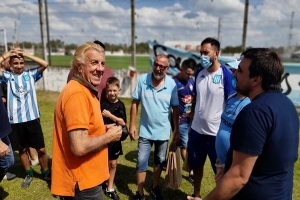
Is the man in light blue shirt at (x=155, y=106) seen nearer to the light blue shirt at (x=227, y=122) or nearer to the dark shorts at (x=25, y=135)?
the light blue shirt at (x=227, y=122)

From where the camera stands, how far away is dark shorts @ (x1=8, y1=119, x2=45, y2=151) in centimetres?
372

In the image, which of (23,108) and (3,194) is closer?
(3,194)

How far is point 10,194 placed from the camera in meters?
3.58

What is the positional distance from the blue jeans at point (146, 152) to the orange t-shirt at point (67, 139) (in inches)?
54.3

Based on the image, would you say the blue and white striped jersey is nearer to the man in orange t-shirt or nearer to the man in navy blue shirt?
the man in orange t-shirt

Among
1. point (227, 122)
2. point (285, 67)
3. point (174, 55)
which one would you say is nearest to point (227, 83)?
point (227, 122)

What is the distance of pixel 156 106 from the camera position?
3246 millimetres

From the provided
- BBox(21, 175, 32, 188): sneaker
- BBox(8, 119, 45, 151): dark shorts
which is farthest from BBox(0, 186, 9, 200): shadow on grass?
BBox(8, 119, 45, 151): dark shorts

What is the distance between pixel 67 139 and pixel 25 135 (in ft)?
8.00

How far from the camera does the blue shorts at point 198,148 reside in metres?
3.07

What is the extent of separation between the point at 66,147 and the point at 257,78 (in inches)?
54.4

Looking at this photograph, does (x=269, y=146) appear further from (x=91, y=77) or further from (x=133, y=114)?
(x=133, y=114)

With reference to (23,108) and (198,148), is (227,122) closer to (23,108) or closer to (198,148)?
(198,148)

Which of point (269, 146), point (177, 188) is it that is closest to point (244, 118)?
point (269, 146)
